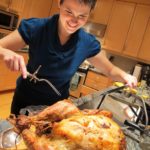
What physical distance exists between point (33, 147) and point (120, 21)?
3692mm

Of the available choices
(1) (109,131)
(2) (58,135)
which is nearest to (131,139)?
(1) (109,131)

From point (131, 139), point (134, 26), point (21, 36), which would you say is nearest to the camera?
point (131, 139)

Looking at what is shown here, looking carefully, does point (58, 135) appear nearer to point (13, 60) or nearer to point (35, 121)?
point (35, 121)

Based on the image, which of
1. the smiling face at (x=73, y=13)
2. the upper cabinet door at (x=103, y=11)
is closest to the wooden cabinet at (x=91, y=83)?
the upper cabinet door at (x=103, y=11)

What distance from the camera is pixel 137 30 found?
3.85 meters

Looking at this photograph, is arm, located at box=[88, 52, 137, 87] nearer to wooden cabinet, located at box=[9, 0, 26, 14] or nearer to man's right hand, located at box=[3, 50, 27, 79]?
man's right hand, located at box=[3, 50, 27, 79]

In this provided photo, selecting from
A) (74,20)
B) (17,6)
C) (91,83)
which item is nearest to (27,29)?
(74,20)

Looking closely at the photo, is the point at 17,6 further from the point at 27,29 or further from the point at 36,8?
the point at 27,29

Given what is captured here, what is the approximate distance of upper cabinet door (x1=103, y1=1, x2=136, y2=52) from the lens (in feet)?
12.8

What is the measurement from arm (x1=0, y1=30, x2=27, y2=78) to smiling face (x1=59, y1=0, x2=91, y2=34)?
0.26m

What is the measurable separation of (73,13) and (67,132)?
0.54 metres

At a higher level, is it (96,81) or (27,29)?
(27,29)

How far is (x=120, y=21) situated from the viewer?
3.97 meters

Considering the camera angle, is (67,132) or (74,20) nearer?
(67,132)
